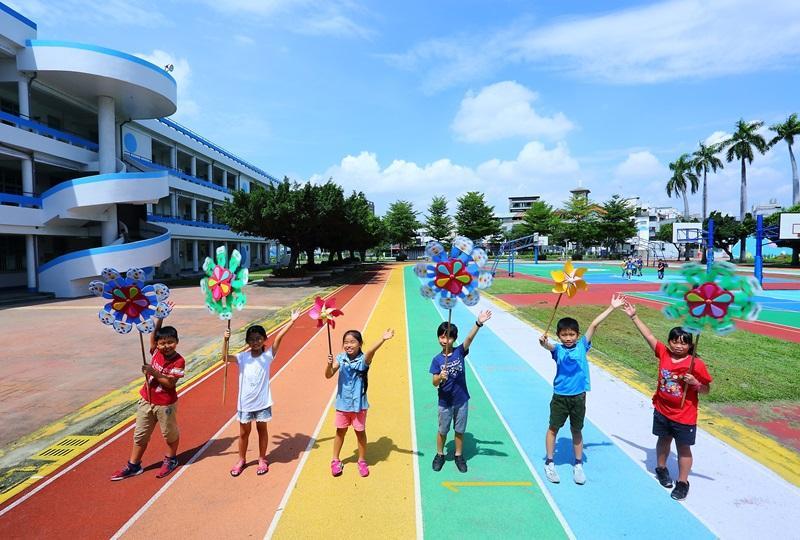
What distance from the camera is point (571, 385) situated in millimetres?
4414

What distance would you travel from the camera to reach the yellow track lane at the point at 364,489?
3.74m

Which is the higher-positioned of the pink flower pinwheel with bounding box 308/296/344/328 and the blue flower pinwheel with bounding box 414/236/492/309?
the blue flower pinwheel with bounding box 414/236/492/309

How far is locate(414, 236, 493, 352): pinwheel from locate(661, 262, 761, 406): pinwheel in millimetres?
1928

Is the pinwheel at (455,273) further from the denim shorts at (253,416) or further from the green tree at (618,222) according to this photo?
the green tree at (618,222)

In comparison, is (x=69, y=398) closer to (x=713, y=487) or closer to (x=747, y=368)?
(x=713, y=487)

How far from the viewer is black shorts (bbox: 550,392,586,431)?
4.43 meters

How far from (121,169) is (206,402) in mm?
24407

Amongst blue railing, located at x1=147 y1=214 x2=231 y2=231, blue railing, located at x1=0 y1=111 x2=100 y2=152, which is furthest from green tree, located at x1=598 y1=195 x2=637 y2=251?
blue railing, located at x1=0 y1=111 x2=100 y2=152

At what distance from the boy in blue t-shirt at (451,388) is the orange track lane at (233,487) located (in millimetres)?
1796

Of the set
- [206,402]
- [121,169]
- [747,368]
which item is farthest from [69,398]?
[121,169]

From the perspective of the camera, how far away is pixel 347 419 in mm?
4652

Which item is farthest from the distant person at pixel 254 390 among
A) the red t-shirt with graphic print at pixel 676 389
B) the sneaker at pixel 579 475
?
the red t-shirt with graphic print at pixel 676 389

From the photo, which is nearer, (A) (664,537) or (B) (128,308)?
(A) (664,537)

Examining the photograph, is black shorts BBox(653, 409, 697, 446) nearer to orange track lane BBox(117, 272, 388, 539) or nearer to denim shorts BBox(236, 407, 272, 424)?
orange track lane BBox(117, 272, 388, 539)
